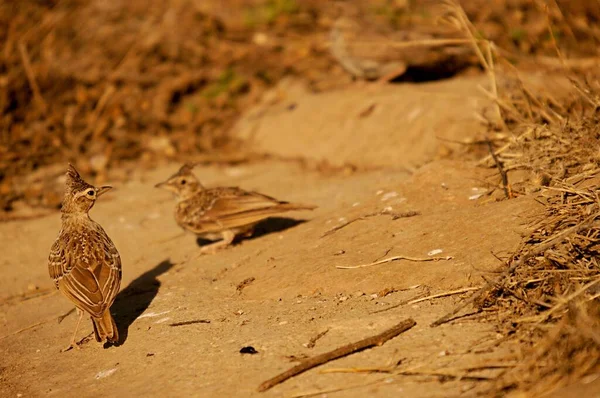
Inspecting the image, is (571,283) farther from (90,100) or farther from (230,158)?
(90,100)

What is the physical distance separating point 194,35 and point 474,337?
10.9m

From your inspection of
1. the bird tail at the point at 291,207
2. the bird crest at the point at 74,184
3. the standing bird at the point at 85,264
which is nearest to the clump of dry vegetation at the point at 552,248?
the bird tail at the point at 291,207

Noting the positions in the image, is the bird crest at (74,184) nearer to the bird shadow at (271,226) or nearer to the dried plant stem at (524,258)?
the bird shadow at (271,226)

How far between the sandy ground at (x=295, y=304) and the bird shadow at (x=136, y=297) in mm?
21

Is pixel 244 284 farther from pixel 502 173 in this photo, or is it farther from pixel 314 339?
pixel 502 173

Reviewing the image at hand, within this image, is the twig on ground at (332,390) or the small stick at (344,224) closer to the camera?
the twig on ground at (332,390)

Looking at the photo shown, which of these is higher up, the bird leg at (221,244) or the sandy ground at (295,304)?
the sandy ground at (295,304)

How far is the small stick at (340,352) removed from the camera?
4797mm

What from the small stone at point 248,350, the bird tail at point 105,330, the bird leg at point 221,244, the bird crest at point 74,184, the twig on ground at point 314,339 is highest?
the bird crest at point 74,184

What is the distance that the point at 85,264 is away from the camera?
6.70 m

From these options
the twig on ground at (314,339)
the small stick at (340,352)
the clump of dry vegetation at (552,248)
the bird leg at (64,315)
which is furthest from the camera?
the bird leg at (64,315)

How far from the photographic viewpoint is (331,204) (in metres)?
8.68

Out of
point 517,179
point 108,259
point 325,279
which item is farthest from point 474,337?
point 108,259

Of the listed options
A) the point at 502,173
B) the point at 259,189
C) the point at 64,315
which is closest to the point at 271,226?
the point at 259,189
